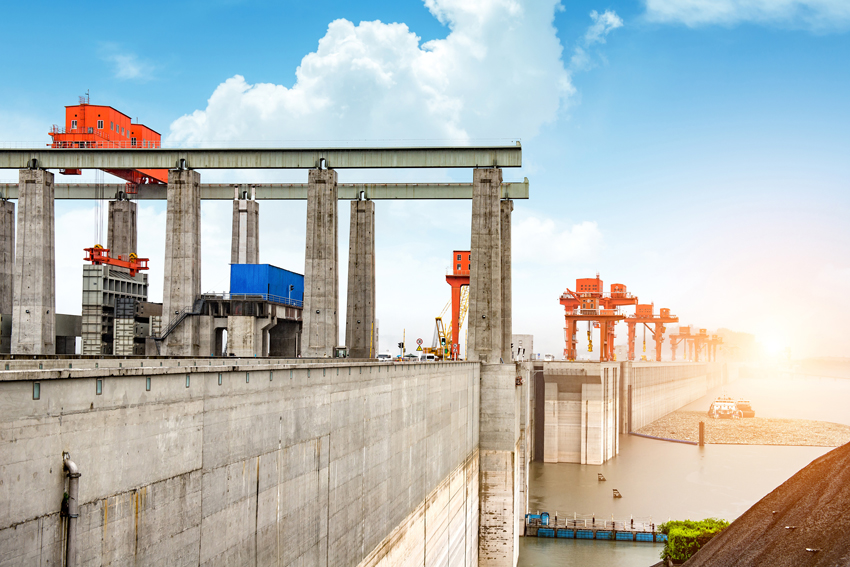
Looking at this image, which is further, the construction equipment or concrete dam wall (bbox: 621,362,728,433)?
concrete dam wall (bbox: 621,362,728,433)

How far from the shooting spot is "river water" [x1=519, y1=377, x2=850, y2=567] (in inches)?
1943

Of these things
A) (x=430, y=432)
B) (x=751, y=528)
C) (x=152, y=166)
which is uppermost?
(x=152, y=166)

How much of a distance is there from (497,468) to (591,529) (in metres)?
16.3

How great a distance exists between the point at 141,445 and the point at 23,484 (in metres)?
1.83

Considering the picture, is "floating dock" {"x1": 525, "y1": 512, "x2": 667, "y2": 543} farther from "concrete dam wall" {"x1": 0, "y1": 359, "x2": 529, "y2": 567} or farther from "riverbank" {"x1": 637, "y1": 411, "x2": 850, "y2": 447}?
"riverbank" {"x1": 637, "y1": 411, "x2": 850, "y2": 447}

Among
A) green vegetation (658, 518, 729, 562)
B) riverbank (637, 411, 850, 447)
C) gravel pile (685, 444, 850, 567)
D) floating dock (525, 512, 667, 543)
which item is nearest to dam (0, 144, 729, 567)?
floating dock (525, 512, 667, 543)

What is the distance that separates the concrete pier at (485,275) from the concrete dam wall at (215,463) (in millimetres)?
18056

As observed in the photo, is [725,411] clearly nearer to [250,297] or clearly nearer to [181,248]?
[250,297]

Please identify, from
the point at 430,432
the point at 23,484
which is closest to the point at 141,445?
the point at 23,484

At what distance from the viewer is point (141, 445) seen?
8.87m

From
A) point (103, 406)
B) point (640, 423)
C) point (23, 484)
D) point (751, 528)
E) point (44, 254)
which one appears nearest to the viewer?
point (23, 484)

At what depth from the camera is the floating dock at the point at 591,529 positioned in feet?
169

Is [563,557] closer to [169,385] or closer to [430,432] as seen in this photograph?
[430,432]

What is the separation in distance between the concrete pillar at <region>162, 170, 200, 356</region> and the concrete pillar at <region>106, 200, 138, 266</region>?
16.1 m
